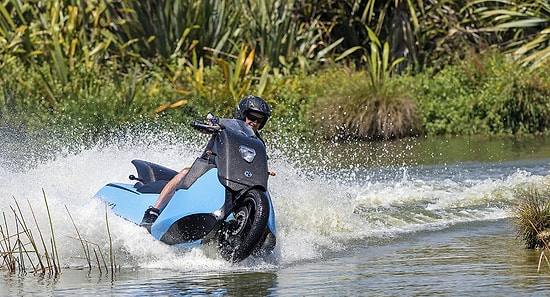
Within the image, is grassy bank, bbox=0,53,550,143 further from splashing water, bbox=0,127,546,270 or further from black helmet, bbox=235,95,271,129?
black helmet, bbox=235,95,271,129

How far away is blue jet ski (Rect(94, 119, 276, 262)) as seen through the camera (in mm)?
9805

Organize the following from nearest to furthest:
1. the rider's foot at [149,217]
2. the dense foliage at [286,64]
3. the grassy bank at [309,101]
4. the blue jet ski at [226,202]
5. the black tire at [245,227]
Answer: the black tire at [245,227] → the blue jet ski at [226,202] → the rider's foot at [149,217] → the grassy bank at [309,101] → the dense foliage at [286,64]

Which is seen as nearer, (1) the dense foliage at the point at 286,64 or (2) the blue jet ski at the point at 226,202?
(2) the blue jet ski at the point at 226,202

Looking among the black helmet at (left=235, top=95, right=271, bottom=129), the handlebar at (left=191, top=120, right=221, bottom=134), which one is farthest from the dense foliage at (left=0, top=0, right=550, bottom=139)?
the handlebar at (left=191, top=120, right=221, bottom=134)

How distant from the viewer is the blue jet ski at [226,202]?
980cm

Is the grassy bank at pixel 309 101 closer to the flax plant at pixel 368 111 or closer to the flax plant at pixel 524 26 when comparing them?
the flax plant at pixel 368 111

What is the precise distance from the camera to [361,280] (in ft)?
29.2

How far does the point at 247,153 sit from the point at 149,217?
1.04 meters

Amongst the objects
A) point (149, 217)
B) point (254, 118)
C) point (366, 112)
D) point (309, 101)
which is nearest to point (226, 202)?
point (149, 217)

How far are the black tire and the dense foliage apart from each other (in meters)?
10.6

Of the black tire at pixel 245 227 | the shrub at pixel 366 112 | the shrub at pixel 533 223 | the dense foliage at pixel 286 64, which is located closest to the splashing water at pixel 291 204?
the black tire at pixel 245 227

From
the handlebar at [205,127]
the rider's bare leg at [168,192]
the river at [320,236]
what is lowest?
the river at [320,236]

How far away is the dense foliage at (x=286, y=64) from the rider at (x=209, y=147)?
32.2 ft

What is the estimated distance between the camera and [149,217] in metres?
10.6
